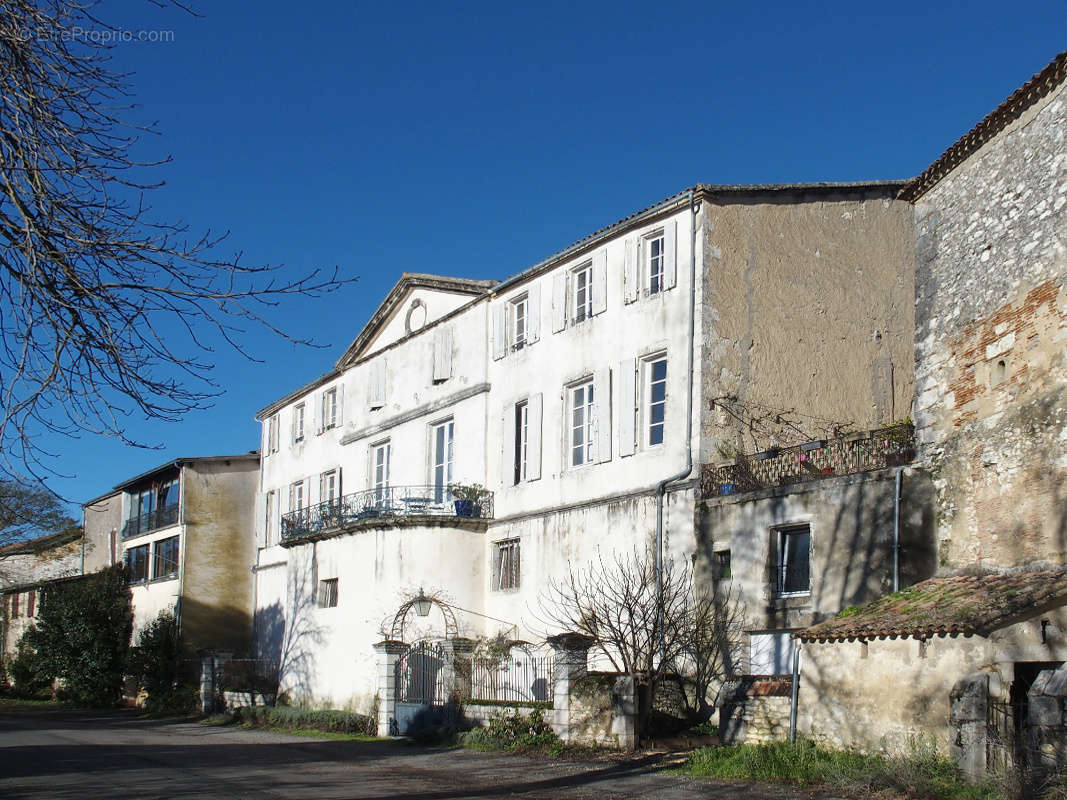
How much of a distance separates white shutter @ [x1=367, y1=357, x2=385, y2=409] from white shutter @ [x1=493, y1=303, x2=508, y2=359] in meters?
5.38

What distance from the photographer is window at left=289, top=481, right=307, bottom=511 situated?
122 ft

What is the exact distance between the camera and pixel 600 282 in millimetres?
24203

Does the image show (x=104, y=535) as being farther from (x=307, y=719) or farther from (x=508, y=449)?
(x=508, y=449)

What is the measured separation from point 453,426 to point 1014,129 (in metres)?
15.5

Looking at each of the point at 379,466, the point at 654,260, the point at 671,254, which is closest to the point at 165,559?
the point at 379,466

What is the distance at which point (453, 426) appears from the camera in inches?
1125

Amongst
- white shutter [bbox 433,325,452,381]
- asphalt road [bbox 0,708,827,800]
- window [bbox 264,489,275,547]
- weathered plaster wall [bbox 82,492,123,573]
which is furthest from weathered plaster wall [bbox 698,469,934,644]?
weathered plaster wall [bbox 82,492,123,573]

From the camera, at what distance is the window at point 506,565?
84.5ft

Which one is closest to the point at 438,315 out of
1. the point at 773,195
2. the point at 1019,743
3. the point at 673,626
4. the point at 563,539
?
the point at 563,539

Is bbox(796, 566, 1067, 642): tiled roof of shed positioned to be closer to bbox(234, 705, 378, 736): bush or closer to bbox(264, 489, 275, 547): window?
bbox(234, 705, 378, 736): bush

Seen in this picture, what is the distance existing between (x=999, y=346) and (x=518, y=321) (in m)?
12.8

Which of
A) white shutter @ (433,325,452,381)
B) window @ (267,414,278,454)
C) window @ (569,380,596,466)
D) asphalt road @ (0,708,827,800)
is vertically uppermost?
white shutter @ (433,325,452,381)

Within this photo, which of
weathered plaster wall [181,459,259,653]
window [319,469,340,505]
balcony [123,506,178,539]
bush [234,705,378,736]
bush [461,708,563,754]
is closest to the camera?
bush [461,708,563,754]

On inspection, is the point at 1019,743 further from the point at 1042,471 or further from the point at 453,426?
the point at 453,426
